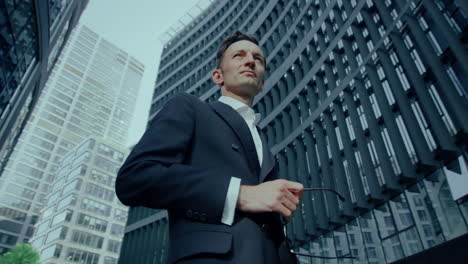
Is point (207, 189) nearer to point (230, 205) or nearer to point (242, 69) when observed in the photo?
point (230, 205)

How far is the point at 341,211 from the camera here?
16.6 meters

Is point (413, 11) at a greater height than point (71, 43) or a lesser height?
lesser

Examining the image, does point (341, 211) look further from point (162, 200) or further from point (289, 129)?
point (162, 200)

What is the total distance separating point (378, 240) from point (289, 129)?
404 inches

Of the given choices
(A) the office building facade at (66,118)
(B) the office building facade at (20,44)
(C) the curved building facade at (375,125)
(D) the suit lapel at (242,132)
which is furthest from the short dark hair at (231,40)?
(A) the office building facade at (66,118)

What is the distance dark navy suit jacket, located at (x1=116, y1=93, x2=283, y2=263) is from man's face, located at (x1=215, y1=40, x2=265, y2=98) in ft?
1.80

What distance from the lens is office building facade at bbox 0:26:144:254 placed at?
64.8m

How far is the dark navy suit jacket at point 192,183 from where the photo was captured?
4.09 feet

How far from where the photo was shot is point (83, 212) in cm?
6106

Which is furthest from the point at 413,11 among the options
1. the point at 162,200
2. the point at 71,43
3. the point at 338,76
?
the point at 71,43

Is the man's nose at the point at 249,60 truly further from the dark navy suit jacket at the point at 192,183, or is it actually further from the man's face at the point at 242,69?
the dark navy suit jacket at the point at 192,183

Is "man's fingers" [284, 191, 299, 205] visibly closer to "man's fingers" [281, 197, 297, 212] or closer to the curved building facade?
"man's fingers" [281, 197, 297, 212]

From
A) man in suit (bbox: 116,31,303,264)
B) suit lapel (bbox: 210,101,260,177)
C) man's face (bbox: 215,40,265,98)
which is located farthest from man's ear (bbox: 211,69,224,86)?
man in suit (bbox: 116,31,303,264)

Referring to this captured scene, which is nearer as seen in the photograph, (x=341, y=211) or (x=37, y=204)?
(x=341, y=211)
